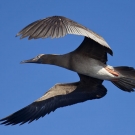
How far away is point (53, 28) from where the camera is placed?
916cm

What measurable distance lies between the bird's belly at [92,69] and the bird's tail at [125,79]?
0.42 metres

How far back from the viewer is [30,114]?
13.2m

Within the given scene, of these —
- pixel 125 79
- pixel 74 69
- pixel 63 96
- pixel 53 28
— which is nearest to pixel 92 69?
pixel 74 69

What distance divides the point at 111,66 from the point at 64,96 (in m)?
2.01

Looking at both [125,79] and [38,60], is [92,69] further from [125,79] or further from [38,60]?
[38,60]

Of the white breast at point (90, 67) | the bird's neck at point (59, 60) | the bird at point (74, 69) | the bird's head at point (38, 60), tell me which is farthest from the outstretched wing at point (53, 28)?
the bird's head at point (38, 60)

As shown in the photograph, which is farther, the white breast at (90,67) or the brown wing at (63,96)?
the brown wing at (63,96)

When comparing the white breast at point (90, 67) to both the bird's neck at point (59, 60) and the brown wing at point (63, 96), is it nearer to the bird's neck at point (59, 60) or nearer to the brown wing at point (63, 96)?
the bird's neck at point (59, 60)

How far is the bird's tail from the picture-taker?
474 inches

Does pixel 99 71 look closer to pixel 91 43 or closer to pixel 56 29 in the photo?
pixel 91 43

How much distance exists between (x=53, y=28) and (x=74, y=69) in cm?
273

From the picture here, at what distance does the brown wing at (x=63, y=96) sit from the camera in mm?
13188

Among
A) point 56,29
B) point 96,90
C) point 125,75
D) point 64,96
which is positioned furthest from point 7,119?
point 56,29

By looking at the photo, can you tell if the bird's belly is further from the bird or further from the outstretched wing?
the outstretched wing
